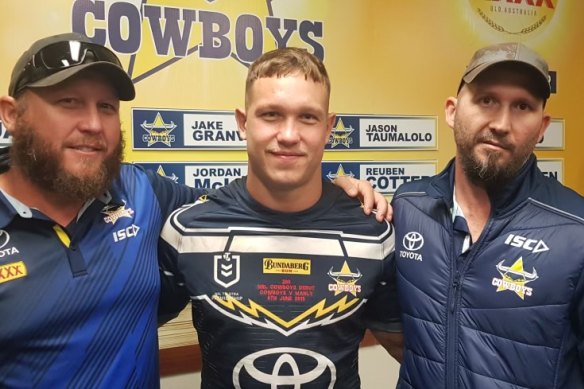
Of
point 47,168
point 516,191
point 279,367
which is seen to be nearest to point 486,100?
point 516,191

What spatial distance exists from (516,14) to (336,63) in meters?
0.99

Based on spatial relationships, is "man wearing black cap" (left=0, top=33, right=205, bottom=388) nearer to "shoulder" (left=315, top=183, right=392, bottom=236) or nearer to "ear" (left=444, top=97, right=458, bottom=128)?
"shoulder" (left=315, top=183, right=392, bottom=236)

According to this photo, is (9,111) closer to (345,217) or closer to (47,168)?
(47,168)

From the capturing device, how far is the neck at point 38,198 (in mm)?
1115

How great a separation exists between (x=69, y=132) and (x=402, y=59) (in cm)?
150

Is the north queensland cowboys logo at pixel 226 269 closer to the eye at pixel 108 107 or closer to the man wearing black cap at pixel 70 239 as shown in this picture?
the man wearing black cap at pixel 70 239

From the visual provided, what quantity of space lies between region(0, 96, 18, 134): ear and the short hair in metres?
0.54

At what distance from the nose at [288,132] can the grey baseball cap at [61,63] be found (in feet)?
1.24

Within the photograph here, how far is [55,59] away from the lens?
110 cm

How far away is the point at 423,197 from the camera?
1.32 metres

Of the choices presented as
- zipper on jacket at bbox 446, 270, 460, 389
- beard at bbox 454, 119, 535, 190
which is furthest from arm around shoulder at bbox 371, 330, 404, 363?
beard at bbox 454, 119, 535, 190

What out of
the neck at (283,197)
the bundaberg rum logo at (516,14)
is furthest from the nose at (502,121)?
the bundaberg rum logo at (516,14)

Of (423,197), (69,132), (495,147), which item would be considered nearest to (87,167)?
(69,132)

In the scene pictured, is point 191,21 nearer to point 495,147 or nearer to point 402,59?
point 402,59
